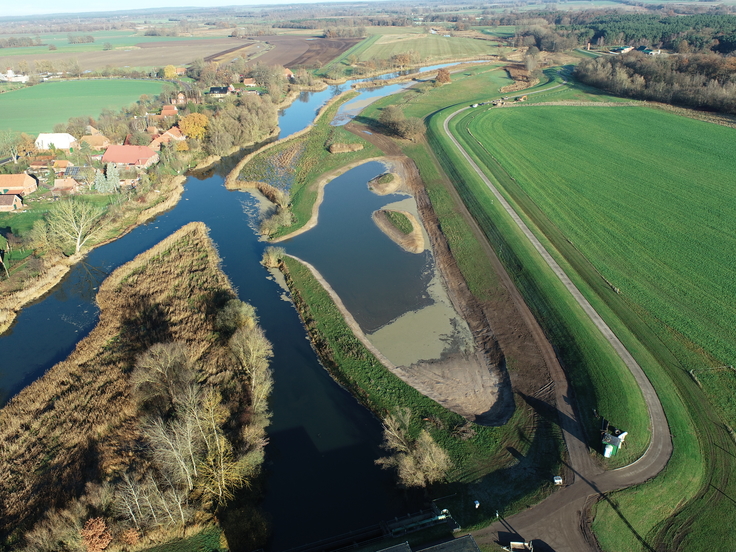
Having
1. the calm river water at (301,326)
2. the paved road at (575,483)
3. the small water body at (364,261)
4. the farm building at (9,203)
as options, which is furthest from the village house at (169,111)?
the paved road at (575,483)

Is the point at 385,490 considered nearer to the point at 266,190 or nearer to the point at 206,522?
the point at 206,522

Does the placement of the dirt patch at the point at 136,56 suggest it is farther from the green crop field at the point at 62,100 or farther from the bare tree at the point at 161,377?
the bare tree at the point at 161,377

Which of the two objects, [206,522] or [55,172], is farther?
[55,172]

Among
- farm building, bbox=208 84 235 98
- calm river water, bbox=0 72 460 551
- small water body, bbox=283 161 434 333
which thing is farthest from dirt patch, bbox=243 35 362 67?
small water body, bbox=283 161 434 333

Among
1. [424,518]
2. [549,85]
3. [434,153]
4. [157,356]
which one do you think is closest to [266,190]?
[434,153]

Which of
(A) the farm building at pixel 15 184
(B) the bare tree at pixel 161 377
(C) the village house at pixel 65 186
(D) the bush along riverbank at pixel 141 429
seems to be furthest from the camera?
(C) the village house at pixel 65 186

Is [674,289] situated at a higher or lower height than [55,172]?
lower

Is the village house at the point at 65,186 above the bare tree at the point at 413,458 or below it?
above
